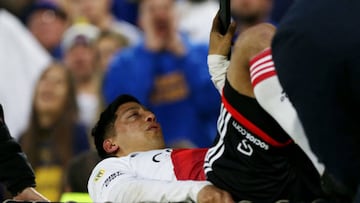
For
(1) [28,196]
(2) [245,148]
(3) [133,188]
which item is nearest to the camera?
(2) [245,148]

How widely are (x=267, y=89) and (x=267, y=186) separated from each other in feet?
1.79

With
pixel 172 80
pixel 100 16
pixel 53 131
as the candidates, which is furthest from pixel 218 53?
pixel 100 16

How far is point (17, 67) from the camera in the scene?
1018 cm

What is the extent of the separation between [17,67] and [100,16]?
31.5 inches

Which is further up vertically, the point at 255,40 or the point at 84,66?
the point at 255,40

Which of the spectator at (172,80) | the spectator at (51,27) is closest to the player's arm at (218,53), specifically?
the spectator at (172,80)

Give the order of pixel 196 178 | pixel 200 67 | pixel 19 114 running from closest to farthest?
pixel 196 178 → pixel 200 67 → pixel 19 114

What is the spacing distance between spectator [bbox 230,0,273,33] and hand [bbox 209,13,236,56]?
3.90 metres

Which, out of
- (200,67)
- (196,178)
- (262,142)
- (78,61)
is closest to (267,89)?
(262,142)

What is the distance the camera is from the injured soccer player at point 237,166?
484 cm

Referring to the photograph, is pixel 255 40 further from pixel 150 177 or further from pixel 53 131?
pixel 53 131

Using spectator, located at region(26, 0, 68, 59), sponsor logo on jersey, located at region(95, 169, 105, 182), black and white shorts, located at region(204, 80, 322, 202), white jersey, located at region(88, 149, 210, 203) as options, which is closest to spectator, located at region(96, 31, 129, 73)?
spectator, located at region(26, 0, 68, 59)

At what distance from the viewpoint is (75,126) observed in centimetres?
945

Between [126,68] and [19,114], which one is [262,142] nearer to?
[126,68]
